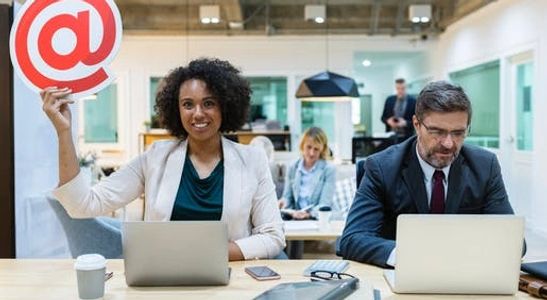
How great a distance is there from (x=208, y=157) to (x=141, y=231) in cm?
60

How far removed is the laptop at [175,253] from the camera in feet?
4.75

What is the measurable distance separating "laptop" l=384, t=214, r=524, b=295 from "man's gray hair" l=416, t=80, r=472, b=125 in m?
0.48

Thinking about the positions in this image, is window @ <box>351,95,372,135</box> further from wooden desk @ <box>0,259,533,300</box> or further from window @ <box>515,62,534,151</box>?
wooden desk @ <box>0,259,533,300</box>

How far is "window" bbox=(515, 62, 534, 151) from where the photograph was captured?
6420 millimetres

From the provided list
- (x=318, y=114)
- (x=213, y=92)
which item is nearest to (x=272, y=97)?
(x=318, y=114)

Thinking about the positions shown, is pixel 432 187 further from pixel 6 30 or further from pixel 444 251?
pixel 6 30

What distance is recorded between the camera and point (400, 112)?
8.12m

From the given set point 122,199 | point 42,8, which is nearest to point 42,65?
point 42,8

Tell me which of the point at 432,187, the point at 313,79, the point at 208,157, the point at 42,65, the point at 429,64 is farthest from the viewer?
the point at 429,64

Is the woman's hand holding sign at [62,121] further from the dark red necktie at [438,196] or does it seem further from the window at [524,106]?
the window at [524,106]

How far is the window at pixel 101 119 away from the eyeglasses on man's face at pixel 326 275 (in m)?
8.37

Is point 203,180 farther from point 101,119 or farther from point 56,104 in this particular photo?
point 101,119

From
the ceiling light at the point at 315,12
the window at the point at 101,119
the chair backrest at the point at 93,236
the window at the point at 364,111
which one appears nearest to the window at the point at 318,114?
the ceiling light at the point at 315,12

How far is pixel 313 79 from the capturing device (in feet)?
20.2
